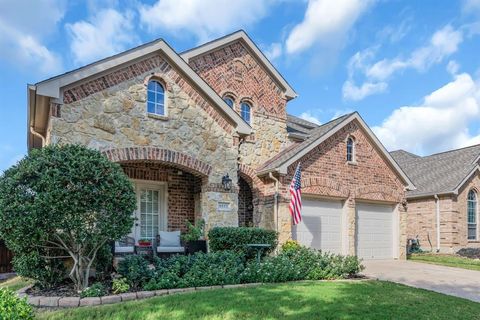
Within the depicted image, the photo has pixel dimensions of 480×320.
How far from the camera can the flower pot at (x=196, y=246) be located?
9750mm

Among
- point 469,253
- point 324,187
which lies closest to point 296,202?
point 324,187

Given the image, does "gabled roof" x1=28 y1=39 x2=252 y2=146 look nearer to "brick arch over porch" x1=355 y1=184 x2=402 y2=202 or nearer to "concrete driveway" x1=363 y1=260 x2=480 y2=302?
"concrete driveway" x1=363 y1=260 x2=480 y2=302

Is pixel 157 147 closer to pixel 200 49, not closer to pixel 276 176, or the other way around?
pixel 276 176

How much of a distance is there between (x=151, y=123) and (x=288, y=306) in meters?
5.89

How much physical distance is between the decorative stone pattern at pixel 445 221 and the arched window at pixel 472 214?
0.25m

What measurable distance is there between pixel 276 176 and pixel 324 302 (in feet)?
24.7

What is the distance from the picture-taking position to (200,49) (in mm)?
14734

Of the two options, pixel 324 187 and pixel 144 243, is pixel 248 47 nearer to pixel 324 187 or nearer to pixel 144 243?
pixel 324 187

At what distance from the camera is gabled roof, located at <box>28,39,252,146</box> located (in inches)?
340

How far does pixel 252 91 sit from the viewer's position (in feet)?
52.3

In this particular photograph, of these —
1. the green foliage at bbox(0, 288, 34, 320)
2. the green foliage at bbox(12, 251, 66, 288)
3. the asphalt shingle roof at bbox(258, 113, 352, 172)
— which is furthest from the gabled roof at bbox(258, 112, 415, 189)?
the green foliage at bbox(0, 288, 34, 320)

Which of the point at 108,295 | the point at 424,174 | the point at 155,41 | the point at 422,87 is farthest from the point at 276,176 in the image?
the point at 424,174

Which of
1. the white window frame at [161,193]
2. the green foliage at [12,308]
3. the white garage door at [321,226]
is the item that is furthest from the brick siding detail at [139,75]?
the green foliage at [12,308]

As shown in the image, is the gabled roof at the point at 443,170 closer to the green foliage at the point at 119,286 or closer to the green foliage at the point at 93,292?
the green foliage at the point at 119,286
